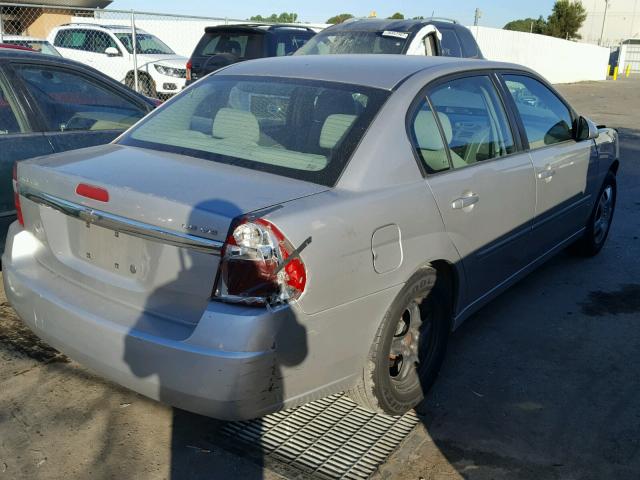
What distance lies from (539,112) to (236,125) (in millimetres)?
2280

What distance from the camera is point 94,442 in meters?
3.00

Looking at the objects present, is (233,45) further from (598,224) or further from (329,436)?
(329,436)

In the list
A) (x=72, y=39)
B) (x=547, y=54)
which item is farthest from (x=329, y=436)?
(x=547, y=54)

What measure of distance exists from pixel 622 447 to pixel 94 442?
241 cm

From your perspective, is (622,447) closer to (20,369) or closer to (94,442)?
(94,442)

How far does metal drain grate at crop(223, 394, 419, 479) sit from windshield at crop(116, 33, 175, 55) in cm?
1305

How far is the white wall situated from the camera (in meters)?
29.4

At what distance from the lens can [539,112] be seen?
4594 mm

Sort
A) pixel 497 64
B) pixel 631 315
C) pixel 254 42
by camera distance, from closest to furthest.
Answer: pixel 497 64
pixel 631 315
pixel 254 42

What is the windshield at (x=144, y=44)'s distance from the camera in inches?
588

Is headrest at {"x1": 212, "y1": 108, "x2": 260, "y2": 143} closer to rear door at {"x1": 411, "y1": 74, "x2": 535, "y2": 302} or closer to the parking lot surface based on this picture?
rear door at {"x1": 411, "y1": 74, "x2": 535, "y2": 302}

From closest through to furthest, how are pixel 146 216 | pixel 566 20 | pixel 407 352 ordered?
1. pixel 146 216
2. pixel 407 352
3. pixel 566 20

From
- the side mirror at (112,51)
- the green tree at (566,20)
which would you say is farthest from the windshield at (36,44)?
the green tree at (566,20)

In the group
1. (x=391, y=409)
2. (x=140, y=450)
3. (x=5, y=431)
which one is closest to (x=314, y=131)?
(x=391, y=409)
